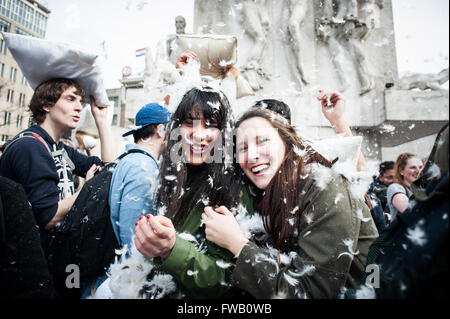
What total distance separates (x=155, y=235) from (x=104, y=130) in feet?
5.37

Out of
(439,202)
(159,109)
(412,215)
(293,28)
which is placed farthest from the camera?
(293,28)

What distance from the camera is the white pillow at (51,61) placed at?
5.68 ft

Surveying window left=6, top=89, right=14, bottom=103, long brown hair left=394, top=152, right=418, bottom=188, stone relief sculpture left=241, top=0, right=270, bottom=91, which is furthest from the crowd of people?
window left=6, top=89, right=14, bottom=103

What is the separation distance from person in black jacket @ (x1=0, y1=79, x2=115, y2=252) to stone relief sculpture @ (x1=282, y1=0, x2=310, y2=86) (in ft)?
13.8

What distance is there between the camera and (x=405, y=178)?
2.72 meters

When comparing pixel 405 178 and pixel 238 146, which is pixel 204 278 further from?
pixel 405 178

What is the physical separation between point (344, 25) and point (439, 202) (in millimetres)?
5640

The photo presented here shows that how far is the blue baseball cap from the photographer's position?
1.76 meters

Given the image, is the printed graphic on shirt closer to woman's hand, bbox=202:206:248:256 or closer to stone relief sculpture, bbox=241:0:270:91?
woman's hand, bbox=202:206:248:256

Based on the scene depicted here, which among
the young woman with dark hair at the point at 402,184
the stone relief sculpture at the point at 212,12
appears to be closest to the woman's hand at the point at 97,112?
the young woman with dark hair at the point at 402,184

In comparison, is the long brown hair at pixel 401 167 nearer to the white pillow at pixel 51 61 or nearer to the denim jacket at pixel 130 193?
the denim jacket at pixel 130 193

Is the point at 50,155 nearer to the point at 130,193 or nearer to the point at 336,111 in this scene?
the point at 130,193

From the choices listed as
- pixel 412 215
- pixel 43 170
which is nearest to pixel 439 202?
pixel 412 215

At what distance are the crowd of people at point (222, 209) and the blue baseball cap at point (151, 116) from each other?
1 centimetres
